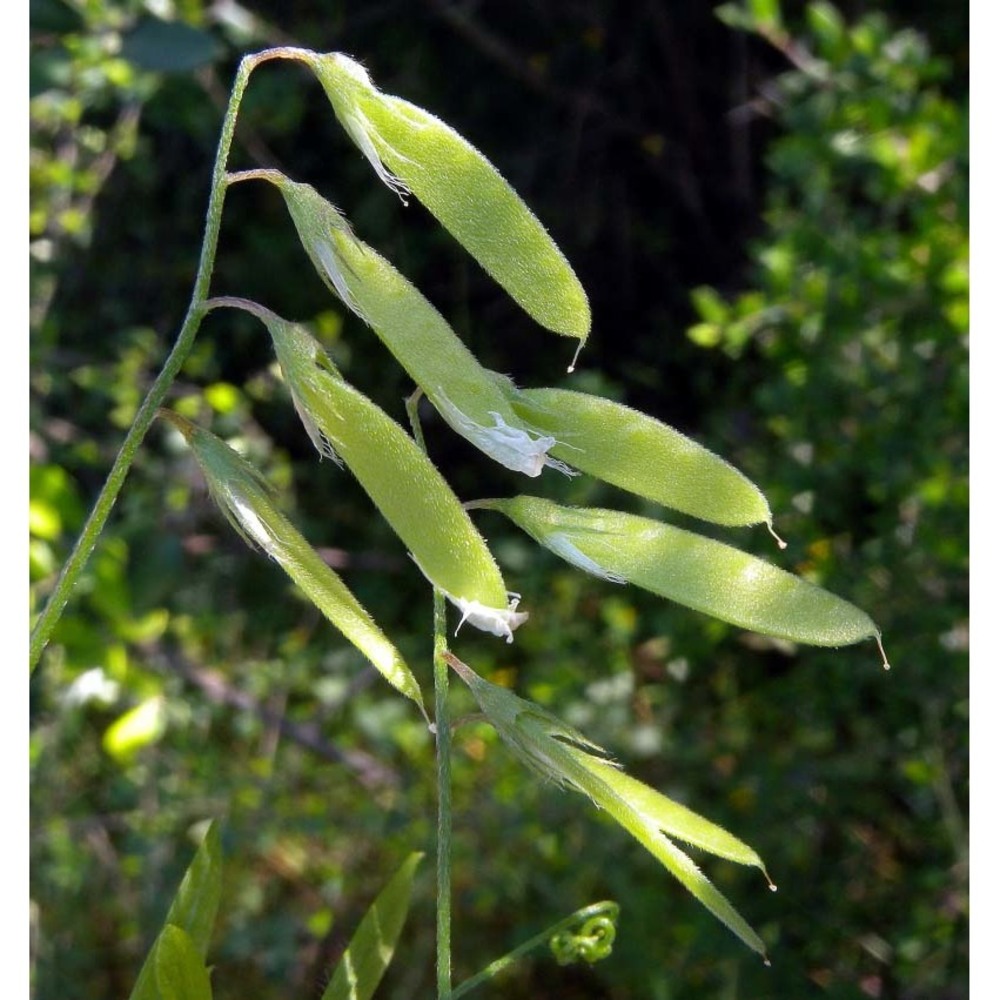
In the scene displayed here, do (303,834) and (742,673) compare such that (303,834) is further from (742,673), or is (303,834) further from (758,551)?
(758,551)

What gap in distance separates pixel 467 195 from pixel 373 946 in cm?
23

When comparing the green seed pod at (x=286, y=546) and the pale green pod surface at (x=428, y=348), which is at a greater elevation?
the pale green pod surface at (x=428, y=348)

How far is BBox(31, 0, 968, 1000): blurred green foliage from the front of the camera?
121cm

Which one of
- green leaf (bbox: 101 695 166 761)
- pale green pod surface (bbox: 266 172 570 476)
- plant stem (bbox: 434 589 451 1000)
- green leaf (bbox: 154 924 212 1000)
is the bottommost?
green leaf (bbox: 101 695 166 761)

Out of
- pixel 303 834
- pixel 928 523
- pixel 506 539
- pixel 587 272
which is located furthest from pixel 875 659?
pixel 587 272

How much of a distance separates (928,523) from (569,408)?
0.89 meters

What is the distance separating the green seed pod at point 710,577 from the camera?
339 mm

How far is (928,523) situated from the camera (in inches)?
45.8

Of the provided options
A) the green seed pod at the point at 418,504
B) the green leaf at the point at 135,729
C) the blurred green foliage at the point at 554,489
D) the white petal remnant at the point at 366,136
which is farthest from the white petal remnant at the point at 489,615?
the green leaf at the point at 135,729

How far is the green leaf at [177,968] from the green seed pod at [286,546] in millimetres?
95

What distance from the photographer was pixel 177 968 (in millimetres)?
373

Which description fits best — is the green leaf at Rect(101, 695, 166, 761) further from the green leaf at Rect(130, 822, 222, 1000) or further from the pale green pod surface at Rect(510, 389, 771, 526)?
the pale green pod surface at Rect(510, 389, 771, 526)

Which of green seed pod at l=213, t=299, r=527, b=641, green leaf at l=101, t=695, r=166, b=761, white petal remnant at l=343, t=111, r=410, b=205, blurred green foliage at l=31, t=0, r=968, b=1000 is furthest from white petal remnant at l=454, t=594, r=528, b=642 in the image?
→ green leaf at l=101, t=695, r=166, b=761

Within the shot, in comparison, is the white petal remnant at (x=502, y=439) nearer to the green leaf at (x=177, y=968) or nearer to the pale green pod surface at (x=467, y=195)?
the pale green pod surface at (x=467, y=195)
